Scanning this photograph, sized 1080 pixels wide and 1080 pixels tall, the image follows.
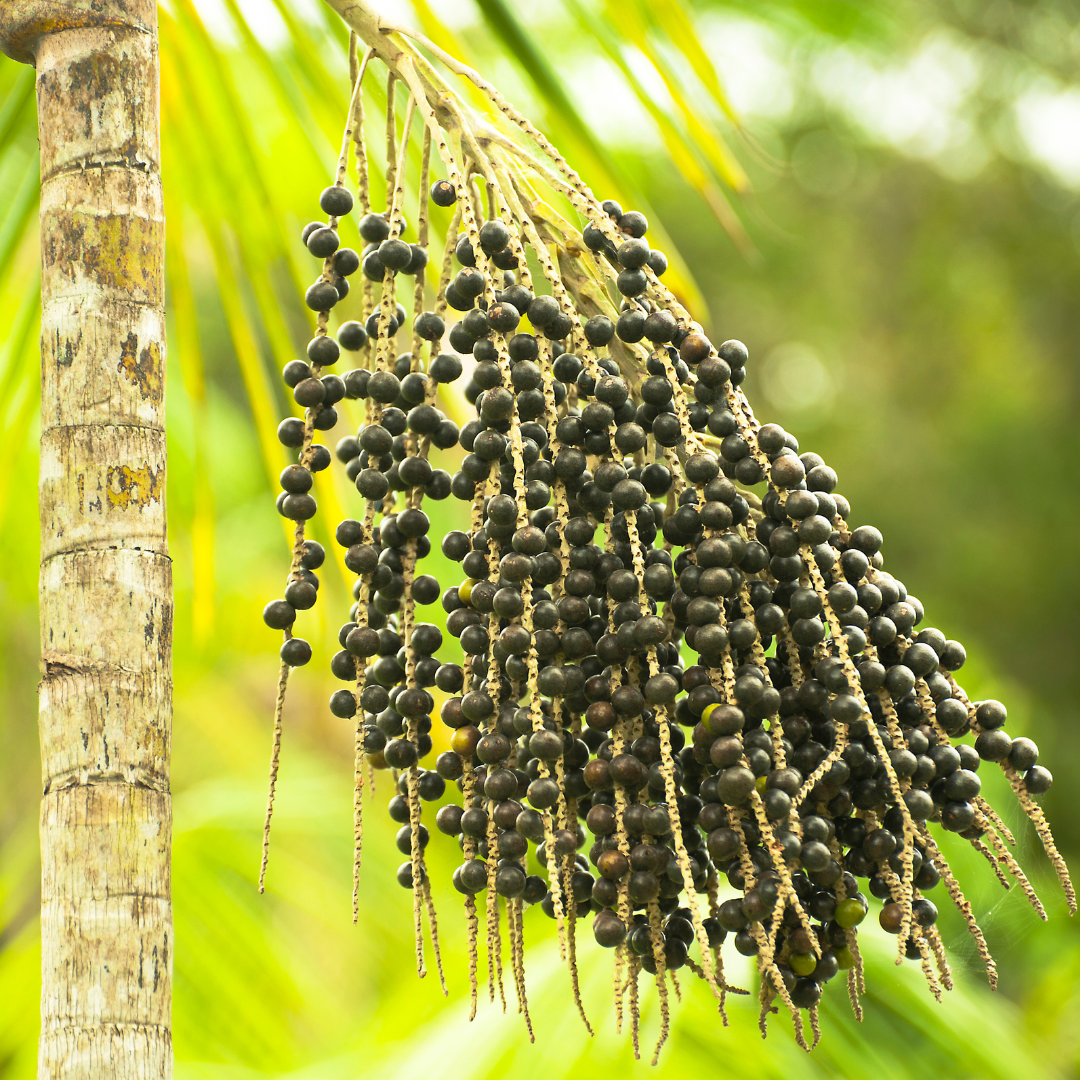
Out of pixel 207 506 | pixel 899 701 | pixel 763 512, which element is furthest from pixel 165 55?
pixel 899 701

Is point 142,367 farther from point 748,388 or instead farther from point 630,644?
point 748,388

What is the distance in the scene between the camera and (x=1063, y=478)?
226 inches

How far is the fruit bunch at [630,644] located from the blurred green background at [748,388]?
0.21m

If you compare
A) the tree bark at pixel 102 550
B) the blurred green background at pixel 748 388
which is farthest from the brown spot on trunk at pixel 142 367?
the blurred green background at pixel 748 388

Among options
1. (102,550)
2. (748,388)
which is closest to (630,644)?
(102,550)

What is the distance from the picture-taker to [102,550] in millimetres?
621

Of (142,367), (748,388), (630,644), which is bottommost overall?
(630,644)

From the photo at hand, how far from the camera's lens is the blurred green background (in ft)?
3.49

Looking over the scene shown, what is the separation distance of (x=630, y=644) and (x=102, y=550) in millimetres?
309

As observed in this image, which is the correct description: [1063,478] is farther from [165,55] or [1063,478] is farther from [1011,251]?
[165,55]

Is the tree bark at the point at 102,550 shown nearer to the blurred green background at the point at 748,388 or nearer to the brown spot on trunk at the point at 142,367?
the brown spot on trunk at the point at 142,367

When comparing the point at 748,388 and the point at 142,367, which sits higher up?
the point at 748,388

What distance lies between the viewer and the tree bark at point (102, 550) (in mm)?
585

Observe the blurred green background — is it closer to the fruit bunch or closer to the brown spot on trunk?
the fruit bunch
